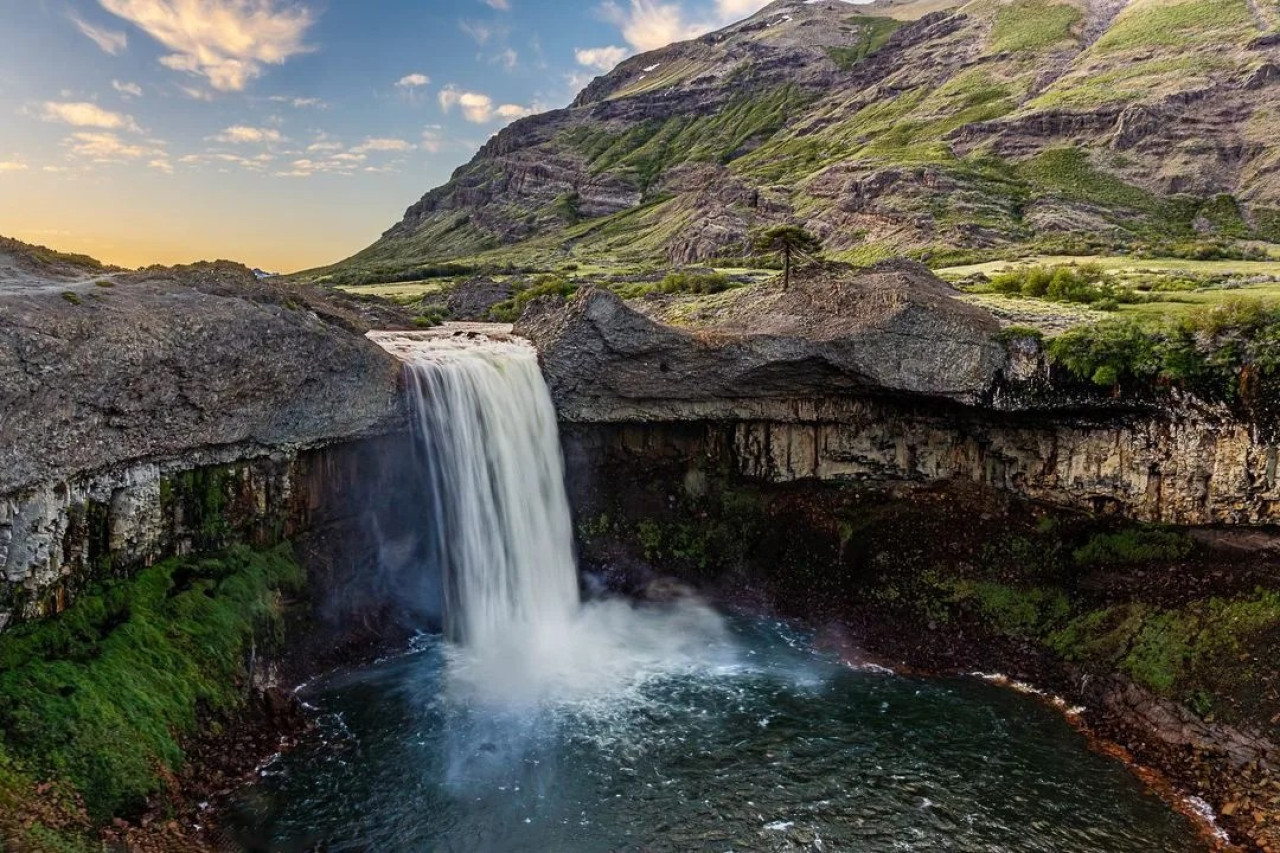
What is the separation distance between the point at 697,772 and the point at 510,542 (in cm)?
1120

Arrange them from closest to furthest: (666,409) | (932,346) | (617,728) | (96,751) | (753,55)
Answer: (96,751) < (617,728) < (932,346) < (666,409) < (753,55)

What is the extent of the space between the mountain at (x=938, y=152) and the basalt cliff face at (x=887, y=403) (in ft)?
147

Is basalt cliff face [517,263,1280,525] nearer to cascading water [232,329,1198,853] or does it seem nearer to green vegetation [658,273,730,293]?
cascading water [232,329,1198,853]

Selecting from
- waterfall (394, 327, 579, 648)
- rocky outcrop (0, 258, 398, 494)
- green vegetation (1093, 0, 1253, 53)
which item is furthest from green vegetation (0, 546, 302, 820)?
green vegetation (1093, 0, 1253, 53)

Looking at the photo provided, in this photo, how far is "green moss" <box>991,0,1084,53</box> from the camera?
405 feet

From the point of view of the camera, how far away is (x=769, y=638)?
1136 inches

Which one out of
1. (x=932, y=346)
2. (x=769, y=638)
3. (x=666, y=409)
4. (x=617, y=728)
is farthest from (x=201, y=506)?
(x=932, y=346)

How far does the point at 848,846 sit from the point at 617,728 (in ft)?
22.9

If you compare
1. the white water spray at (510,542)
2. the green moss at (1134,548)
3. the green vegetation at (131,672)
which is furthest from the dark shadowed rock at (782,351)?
the green vegetation at (131,672)

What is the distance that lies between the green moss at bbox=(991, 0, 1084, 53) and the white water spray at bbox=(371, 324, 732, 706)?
124666 millimetres

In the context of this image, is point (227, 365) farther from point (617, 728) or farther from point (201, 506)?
point (617, 728)

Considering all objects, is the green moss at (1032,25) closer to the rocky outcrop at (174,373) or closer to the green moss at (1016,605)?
the green moss at (1016,605)

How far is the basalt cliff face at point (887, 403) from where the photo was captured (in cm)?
2544

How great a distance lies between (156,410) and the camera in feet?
67.3
